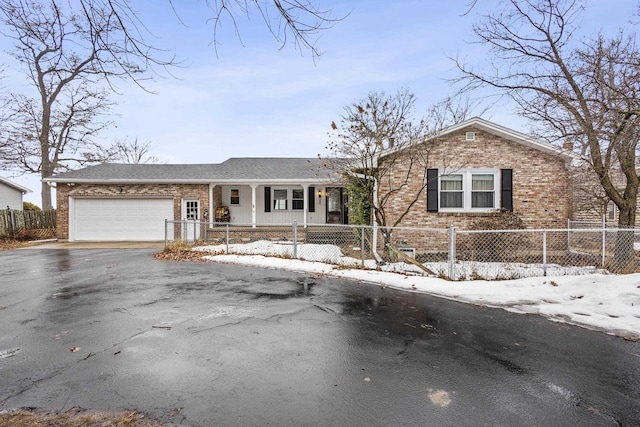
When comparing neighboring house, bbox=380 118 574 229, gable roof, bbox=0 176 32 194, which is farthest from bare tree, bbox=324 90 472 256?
gable roof, bbox=0 176 32 194

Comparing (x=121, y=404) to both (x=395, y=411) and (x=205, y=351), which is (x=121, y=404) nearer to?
(x=205, y=351)

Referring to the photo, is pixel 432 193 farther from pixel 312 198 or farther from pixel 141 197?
pixel 141 197

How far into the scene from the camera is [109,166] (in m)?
19.1

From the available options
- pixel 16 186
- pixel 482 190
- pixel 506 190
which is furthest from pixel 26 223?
pixel 506 190

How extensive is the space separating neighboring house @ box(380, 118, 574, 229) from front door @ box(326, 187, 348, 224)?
6.21 m

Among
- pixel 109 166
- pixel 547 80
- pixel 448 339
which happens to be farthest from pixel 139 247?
pixel 547 80

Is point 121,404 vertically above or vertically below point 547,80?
below

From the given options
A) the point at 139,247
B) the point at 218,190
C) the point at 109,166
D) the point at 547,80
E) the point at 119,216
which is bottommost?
the point at 139,247

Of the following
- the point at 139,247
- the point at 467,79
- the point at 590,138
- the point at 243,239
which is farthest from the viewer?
the point at 243,239

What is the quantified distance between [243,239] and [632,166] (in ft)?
47.1

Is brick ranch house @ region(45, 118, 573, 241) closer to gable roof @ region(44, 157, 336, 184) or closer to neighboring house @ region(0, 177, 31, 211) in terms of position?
gable roof @ region(44, 157, 336, 184)

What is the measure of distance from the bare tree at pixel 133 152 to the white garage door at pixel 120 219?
14.4m

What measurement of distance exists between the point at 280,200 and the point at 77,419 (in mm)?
16425

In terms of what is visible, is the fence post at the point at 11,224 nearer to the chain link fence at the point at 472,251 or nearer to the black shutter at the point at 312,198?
the chain link fence at the point at 472,251
